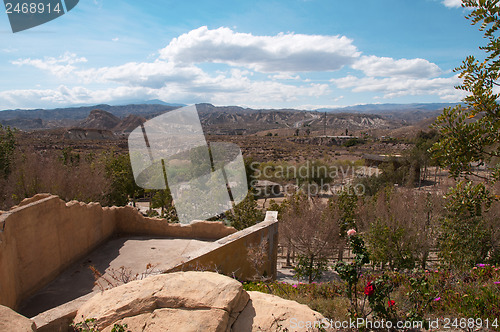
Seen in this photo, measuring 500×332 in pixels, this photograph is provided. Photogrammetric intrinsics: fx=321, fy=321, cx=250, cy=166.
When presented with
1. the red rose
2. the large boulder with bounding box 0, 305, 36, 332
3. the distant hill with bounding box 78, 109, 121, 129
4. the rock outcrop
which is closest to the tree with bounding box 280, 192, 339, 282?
the red rose

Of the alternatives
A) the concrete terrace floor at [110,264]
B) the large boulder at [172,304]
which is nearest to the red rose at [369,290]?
the large boulder at [172,304]

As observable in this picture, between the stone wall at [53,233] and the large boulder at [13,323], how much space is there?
7.39ft

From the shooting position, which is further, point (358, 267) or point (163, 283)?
point (358, 267)

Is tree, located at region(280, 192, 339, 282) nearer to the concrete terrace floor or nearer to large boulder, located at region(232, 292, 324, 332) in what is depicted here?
the concrete terrace floor

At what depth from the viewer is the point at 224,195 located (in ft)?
64.4

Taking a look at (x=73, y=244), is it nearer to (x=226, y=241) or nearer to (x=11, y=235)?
(x=11, y=235)

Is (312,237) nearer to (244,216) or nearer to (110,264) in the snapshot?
(244,216)

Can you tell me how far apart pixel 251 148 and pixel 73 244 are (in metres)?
49.6

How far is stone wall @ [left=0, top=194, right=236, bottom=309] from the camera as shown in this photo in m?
5.32

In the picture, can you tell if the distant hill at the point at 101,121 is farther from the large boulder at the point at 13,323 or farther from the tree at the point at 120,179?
the large boulder at the point at 13,323

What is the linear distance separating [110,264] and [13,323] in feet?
15.7

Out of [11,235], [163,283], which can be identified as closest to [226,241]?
[163,283]

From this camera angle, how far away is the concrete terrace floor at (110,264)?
5.79 m

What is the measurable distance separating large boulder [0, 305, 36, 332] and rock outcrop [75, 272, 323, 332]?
0.62m
